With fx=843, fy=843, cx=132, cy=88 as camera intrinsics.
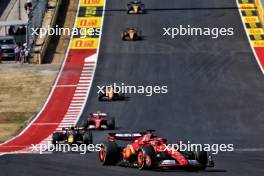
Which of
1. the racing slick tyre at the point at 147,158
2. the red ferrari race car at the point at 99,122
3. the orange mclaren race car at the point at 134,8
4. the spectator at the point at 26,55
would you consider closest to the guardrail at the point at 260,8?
the orange mclaren race car at the point at 134,8

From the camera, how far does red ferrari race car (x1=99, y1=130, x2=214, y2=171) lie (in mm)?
25062

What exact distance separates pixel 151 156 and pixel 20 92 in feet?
104

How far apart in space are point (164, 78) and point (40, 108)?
984cm

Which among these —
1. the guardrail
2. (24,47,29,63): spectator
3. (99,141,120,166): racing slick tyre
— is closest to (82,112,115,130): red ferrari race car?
(99,141,120,166): racing slick tyre

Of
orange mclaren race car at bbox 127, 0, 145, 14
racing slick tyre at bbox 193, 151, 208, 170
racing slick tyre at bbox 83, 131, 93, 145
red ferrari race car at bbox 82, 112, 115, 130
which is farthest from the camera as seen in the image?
orange mclaren race car at bbox 127, 0, 145, 14

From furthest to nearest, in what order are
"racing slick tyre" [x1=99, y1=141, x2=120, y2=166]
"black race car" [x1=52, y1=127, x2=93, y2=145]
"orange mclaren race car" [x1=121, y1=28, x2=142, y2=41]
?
"orange mclaren race car" [x1=121, y1=28, x2=142, y2=41], "black race car" [x1=52, y1=127, x2=93, y2=145], "racing slick tyre" [x1=99, y1=141, x2=120, y2=166]

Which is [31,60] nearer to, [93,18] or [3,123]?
[93,18]

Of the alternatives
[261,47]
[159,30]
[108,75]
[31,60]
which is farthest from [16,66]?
[261,47]

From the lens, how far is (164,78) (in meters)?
56.8

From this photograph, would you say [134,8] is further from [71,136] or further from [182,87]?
[71,136]

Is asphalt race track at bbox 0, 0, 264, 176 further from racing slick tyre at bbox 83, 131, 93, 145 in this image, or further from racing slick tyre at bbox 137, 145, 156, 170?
racing slick tyre at bbox 83, 131, 93, 145

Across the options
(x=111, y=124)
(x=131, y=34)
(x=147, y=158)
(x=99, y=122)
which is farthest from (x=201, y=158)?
(x=131, y=34)

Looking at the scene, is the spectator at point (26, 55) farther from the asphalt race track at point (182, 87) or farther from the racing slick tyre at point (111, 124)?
the racing slick tyre at point (111, 124)

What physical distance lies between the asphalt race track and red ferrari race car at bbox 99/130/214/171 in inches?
15.7
